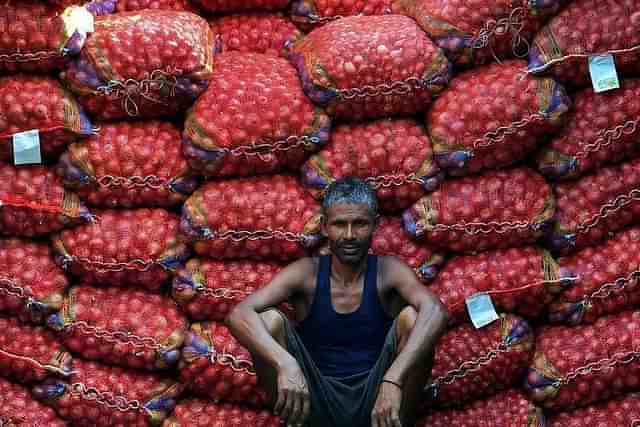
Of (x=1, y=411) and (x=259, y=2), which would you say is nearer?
(x=1, y=411)

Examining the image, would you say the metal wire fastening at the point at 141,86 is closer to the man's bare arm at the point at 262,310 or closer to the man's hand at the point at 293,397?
the man's bare arm at the point at 262,310

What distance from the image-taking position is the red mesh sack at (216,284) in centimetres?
387

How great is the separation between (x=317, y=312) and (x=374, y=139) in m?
0.67

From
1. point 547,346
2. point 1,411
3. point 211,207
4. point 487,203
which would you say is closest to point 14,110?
point 211,207

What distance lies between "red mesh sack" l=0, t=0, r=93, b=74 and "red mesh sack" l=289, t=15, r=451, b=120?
816 mm

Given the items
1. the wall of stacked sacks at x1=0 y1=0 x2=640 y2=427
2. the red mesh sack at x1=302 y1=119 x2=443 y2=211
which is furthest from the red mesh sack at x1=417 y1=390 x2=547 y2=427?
the red mesh sack at x1=302 y1=119 x2=443 y2=211

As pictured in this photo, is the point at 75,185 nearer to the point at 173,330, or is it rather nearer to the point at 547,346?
the point at 173,330

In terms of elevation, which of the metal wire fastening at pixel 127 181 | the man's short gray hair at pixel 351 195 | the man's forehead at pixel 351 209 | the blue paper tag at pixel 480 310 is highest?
the man's short gray hair at pixel 351 195

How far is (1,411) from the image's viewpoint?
381cm

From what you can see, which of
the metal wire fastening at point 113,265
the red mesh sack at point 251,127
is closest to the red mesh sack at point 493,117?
the red mesh sack at point 251,127

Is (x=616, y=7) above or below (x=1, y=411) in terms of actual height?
above

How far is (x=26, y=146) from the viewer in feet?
12.4

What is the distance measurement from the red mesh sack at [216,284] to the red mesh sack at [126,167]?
0.93ft

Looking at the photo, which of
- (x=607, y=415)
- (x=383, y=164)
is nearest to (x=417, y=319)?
(x=383, y=164)
